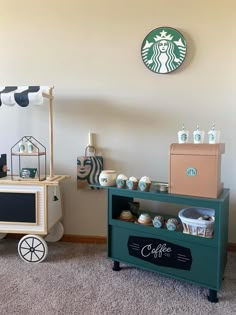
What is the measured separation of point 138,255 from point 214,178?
732 millimetres

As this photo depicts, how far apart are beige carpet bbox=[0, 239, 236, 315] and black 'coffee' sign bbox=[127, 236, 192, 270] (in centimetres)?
15

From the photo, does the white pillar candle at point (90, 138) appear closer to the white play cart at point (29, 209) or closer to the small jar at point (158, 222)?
the white play cart at point (29, 209)

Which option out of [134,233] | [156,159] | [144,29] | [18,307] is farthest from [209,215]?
[144,29]

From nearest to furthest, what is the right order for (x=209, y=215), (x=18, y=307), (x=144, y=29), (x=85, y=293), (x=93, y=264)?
(x=18, y=307) → (x=85, y=293) → (x=209, y=215) → (x=93, y=264) → (x=144, y=29)

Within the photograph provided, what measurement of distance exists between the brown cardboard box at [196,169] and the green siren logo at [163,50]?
0.84 meters

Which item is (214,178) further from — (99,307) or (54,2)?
(54,2)

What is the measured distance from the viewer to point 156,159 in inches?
94.8

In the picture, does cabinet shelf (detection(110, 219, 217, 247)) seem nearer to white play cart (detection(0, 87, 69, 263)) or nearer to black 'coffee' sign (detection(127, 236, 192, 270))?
black 'coffee' sign (detection(127, 236, 192, 270))

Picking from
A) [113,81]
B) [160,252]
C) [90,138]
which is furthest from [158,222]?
[113,81]

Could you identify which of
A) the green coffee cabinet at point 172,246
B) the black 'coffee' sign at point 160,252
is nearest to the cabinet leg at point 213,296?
the green coffee cabinet at point 172,246

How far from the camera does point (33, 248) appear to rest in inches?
85.1

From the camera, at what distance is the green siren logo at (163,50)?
88.7 inches

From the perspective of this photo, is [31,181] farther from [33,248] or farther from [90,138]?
[90,138]

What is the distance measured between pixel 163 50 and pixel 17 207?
65.0 inches
